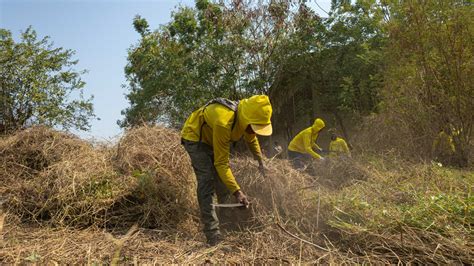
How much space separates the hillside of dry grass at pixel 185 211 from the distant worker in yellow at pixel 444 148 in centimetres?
208

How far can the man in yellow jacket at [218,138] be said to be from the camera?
145 inches

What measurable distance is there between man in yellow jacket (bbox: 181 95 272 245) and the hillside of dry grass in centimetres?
25

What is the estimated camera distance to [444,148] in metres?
8.12

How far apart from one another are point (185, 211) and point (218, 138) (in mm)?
1335

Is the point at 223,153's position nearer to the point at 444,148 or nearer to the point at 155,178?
the point at 155,178

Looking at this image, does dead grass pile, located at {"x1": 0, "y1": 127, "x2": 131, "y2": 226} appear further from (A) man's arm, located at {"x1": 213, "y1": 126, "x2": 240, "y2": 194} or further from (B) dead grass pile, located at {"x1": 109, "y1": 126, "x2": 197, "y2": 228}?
(A) man's arm, located at {"x1": 213, "y1": 126, "x2": 240, "y2": 194}

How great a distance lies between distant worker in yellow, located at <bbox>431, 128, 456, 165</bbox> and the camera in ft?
26.4

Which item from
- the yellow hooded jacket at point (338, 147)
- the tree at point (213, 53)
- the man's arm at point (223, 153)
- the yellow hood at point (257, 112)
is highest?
the tree at point (213, 53)

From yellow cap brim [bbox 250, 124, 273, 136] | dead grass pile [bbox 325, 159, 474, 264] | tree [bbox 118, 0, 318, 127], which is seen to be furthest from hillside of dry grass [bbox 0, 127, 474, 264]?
tree [bbox 118, 0, 318, 127]

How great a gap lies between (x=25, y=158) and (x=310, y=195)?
390 cm

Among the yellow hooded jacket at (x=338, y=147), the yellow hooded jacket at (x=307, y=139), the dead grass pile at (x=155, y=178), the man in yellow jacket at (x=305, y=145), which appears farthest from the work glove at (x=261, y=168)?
the yellow hooded jacket at (x=338, y=147)

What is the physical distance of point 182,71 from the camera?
11648mm

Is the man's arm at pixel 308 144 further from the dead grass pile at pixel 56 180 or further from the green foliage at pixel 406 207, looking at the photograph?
the dead grass pile at pixel 56 180

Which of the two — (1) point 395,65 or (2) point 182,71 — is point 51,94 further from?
(1) point 395,65
